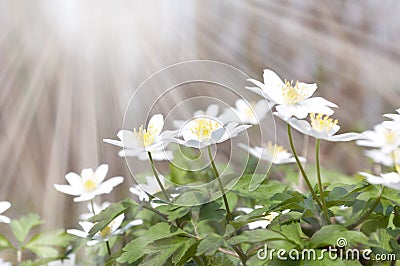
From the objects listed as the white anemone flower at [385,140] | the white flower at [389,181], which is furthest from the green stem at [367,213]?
the white anemone flower at [385,140]

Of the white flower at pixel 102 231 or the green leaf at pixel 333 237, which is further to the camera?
the white flower at pixel 102 231

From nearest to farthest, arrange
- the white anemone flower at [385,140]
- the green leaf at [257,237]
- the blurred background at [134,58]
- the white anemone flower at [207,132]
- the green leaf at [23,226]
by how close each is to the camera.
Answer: the green leaf at [257,237] → the white anemone flower at [207,132] → the white anemone flower at [385,140] → the green leaf at [23,226] → the blurred background at [134,58]

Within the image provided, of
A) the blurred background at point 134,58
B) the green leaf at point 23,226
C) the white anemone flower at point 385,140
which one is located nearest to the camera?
the white anemone flower at point 385,140

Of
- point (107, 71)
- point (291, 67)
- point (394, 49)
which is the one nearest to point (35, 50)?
point (107, 71)

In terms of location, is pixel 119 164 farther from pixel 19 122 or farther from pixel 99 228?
pixel 99 228

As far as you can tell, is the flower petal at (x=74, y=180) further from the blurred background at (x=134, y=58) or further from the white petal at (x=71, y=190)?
the blurred background at (x=134, y=58)

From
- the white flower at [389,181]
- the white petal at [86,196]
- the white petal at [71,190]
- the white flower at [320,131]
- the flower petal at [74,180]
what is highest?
the white flower at [320,131]

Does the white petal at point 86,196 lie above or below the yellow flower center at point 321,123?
below
